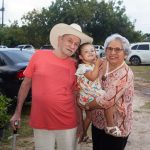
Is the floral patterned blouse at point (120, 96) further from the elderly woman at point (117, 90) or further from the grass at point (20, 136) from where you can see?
the grass at point (20, 136)

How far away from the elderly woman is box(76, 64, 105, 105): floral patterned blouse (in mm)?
46

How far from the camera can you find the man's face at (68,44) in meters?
3.81

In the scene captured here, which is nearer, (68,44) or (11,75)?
(68,44)

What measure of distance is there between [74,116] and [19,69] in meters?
4.96

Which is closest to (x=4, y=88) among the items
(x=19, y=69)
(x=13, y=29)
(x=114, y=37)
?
(x=19, y=69)

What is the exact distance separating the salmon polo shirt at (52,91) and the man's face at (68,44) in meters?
0.08

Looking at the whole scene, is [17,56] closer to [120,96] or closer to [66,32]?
[66,32]

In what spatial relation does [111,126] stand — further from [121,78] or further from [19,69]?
[19,69]

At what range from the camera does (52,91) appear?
3.73m

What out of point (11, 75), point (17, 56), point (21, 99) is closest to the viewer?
point (21, 99)

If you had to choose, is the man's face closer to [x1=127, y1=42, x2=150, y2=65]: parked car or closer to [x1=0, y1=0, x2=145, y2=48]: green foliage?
[x1=127, y1=42, x2=150, y2=65]: parked car

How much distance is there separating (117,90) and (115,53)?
34cm

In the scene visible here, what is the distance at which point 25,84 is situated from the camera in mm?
3947

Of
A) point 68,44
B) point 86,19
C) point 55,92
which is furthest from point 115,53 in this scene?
point 86,19
